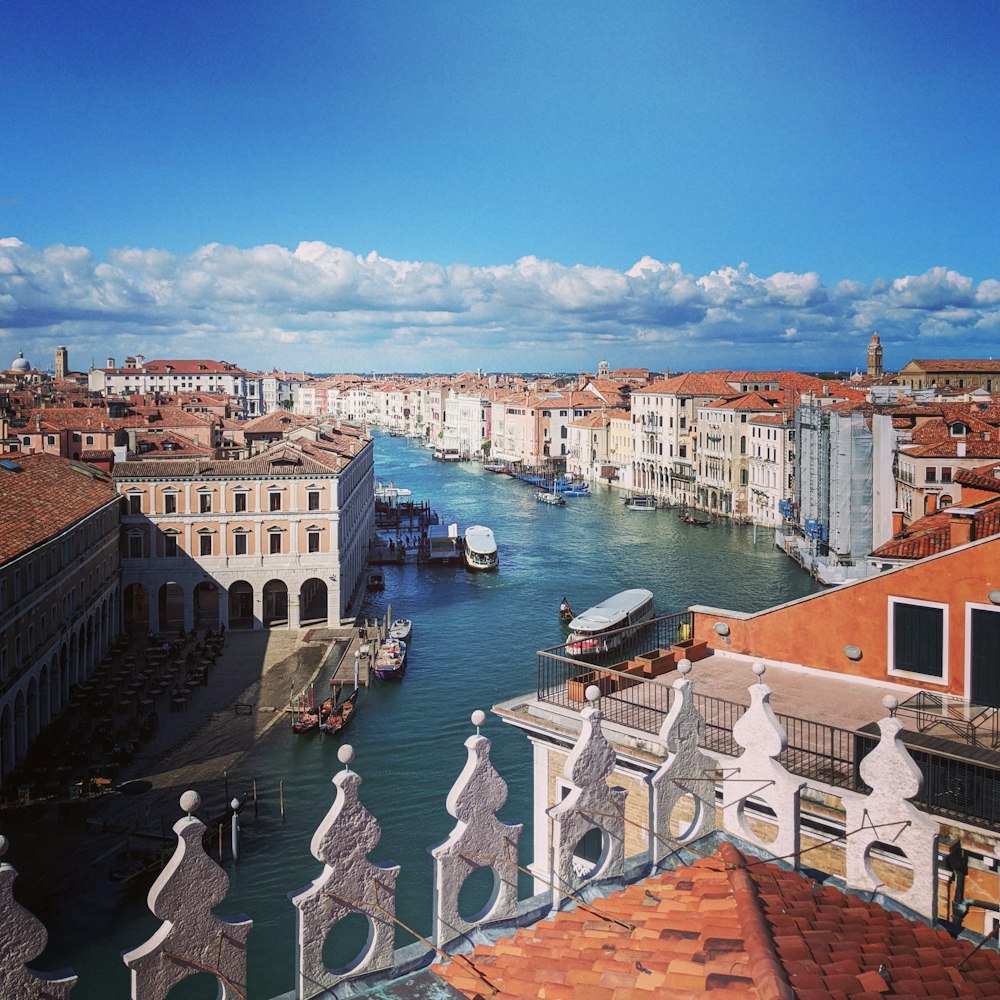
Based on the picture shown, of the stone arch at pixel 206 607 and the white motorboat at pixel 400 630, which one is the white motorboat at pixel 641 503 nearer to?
the stone arch at pixel 206 607

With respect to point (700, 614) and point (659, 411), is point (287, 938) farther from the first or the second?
point (659, 411)

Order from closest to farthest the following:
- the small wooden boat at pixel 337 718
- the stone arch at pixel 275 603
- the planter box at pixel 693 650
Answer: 1. the planter box at pixel 693 650
2. the small wooden boat at pixel 337 718
3. the stone arch at pixel 275 603

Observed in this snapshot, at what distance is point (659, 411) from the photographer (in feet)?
227

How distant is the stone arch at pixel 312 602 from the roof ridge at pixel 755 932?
24.6 m

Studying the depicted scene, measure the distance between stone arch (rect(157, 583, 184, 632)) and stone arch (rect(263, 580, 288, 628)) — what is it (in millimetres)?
2394

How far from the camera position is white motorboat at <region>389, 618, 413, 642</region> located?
88.1 ft

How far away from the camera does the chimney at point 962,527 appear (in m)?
10.8

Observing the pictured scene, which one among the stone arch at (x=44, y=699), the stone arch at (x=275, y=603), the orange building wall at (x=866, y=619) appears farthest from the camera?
the stone arch at (x=275, y=603)

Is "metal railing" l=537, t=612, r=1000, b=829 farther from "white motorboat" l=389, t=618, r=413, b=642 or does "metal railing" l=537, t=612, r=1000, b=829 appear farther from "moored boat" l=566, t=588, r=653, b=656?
"white motorboat" l=389, t=618, r=413, b=642

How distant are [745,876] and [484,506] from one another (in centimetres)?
6020

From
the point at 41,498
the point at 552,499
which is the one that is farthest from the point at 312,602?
the point at 552,499

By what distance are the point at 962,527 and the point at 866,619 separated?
2.30m

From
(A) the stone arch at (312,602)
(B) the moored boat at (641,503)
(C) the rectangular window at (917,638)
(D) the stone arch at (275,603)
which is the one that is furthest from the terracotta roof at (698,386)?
(C) the rectangular window at (917,638)

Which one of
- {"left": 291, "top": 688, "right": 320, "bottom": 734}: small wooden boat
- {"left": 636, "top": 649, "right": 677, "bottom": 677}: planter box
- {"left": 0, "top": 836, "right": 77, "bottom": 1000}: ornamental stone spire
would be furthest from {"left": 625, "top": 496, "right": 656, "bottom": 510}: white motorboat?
{"left": 0, "top": 836, "right": 77, "bottom": 1000}: ornamental stone spire
